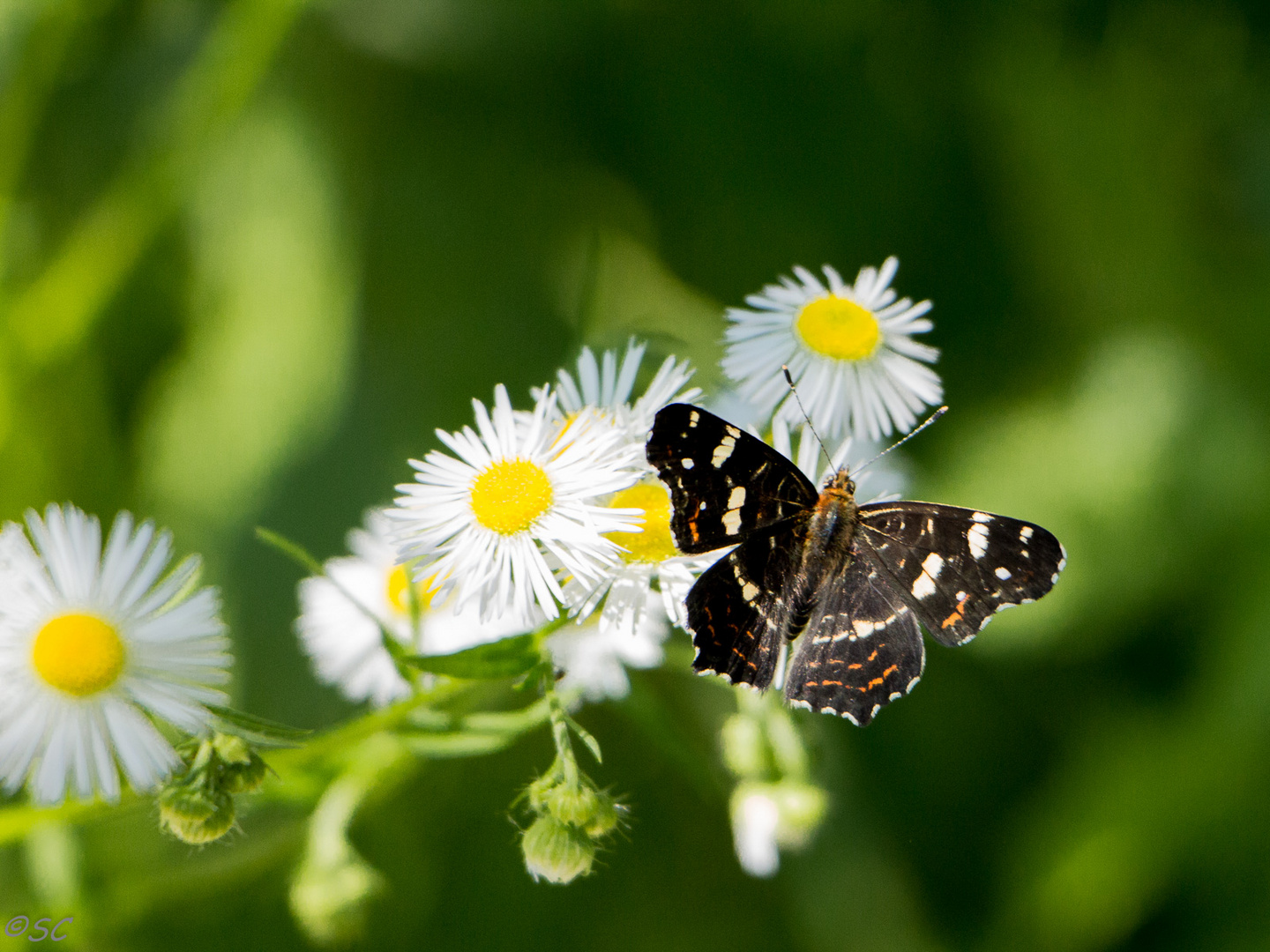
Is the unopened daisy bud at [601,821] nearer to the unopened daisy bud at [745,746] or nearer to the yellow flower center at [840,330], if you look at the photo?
the unopened daisy bud at [745,746]

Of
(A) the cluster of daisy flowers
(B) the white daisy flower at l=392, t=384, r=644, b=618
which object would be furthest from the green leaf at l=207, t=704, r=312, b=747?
(B) the white daisy flower at l=392, t=384, r=644, b=618

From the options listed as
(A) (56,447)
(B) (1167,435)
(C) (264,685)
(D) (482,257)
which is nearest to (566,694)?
(C) (264,685)

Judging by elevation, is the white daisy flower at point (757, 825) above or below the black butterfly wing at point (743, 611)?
below

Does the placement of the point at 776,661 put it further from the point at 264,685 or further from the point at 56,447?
the point at 56,447

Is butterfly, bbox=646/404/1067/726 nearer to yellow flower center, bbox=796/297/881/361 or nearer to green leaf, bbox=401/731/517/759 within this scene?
yellow flower center, bbox=796/297/881/361

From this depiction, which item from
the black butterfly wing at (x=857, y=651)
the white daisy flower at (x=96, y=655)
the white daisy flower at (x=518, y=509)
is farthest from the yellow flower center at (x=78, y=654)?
the black butterfly wing at (x=857, y=651)

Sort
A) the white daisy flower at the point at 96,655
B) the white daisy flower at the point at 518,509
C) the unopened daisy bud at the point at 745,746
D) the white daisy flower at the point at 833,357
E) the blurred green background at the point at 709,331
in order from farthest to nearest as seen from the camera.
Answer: the blurred green background at the point at 709,331, the unopened daisy bud at the point at 745,746, the white daisy flower at the point at 833,357, the white daisy flower at the point at 518,509, the white daisy flower at the point at 96,655
